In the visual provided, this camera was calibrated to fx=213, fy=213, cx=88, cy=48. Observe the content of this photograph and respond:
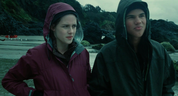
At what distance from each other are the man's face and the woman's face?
2.06 ft

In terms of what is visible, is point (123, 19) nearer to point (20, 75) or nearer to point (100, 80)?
point (100, 80)

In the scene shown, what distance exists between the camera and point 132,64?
2305 mm

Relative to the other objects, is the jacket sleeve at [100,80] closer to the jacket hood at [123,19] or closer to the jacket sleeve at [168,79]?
the jacket hood at [123,19]

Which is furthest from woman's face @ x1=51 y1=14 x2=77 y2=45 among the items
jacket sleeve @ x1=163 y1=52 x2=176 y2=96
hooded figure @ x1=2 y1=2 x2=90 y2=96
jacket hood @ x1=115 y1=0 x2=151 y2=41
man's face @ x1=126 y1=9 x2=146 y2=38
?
jacket sleeve @ x1=163 y1=52 x2=176 y2=96

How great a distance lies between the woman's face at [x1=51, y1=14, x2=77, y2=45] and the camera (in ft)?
7.89

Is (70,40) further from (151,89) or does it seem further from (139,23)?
(151,89)

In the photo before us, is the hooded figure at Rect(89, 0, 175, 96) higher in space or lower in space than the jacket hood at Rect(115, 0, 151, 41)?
lower

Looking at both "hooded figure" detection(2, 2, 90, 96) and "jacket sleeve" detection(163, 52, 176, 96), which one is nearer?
"hooded figure" detection(2, 2, 90, 96)

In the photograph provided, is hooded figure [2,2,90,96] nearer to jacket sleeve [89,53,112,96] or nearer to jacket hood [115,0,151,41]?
jacket sleeve [89,53,112,96]

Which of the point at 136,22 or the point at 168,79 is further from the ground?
the point at 136,22

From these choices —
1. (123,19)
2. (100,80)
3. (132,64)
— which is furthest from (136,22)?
(100,80)

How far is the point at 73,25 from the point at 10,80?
0.92 meters

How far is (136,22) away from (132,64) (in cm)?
46

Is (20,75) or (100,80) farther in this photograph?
(100,80)
